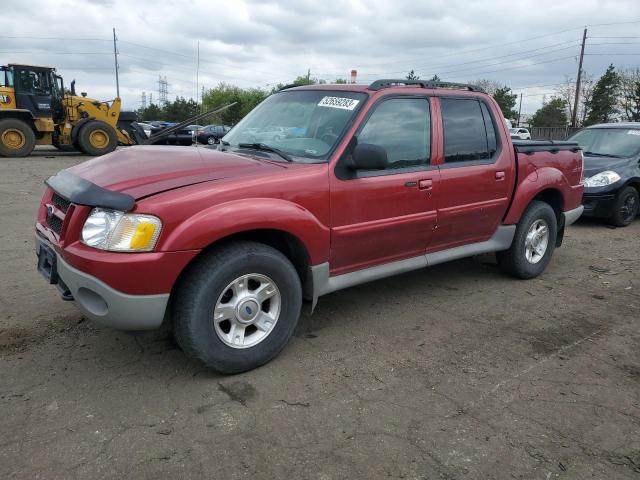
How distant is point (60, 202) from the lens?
3.38 meters

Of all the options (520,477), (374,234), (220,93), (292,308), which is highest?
(220,93)

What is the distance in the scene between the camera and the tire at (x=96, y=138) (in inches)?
722

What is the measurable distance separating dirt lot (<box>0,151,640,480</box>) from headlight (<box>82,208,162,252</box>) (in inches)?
35.3

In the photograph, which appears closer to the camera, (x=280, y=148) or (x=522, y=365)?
(x=522, y=365)

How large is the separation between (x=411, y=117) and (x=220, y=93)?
9783 centimetres

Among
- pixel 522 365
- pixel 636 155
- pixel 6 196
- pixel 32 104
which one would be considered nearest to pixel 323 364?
pixel 522 365

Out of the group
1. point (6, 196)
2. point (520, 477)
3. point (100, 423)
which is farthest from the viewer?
point (6, 196)

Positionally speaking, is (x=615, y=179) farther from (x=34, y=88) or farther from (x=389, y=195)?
(x=34, y=88)

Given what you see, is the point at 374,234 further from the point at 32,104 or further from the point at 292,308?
the point at 32,104

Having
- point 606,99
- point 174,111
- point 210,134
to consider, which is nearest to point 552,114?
point 606,99

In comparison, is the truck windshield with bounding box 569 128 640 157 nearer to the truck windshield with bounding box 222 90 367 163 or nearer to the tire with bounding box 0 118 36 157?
the truck windshield with bounding box 222 90 367 163

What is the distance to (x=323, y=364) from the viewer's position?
3.50m

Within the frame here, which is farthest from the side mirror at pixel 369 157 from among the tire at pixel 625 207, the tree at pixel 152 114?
the tree at pixel 152 114

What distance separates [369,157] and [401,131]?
74 centimetres
